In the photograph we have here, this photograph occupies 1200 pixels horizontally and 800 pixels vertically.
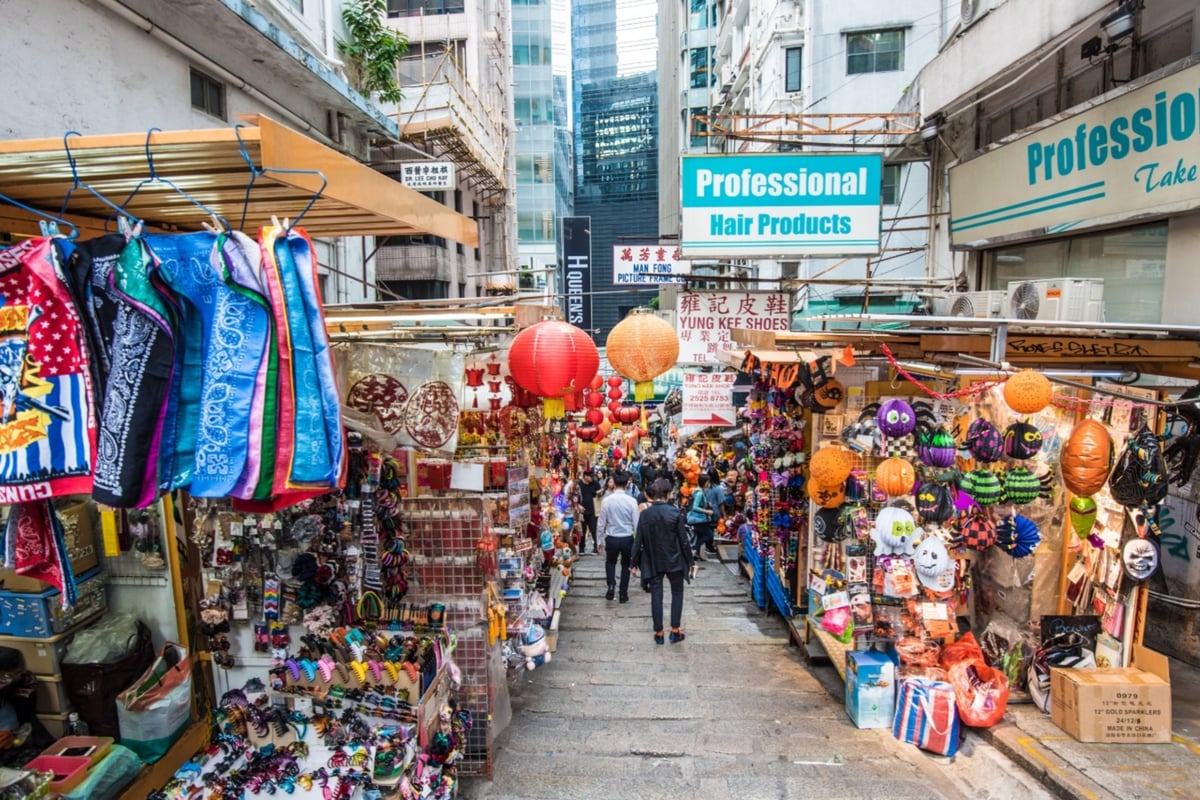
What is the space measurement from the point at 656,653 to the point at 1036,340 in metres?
5.23

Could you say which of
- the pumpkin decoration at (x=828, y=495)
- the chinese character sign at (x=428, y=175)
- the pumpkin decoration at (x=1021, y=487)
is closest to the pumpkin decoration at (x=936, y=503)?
the pumpkin decoration at (x=1021, y=487)

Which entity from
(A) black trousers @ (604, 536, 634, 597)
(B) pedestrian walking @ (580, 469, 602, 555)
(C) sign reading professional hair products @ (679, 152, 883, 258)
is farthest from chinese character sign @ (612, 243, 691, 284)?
(A) black trousers @ (604, 536, 634, 597)

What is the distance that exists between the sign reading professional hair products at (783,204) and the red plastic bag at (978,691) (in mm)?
4914

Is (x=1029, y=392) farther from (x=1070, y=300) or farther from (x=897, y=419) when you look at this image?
(x=1070, y=300)

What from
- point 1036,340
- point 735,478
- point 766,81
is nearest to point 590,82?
point 766,81

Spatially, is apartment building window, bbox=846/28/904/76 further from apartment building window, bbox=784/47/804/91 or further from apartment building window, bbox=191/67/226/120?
apartment building window, bbox=191/67/226/120

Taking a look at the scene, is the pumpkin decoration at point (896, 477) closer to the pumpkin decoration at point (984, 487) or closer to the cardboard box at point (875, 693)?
the pumpkin decoration at point (984, 487)

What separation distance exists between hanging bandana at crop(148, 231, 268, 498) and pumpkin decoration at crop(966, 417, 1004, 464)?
5099mm

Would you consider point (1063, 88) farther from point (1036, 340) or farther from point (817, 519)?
point (817, 519)

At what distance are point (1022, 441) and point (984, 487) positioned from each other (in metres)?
0.55

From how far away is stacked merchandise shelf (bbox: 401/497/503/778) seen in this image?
5684mm

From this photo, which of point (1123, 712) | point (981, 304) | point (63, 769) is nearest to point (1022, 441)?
point (1123, 712)

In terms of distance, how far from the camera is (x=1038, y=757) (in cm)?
541

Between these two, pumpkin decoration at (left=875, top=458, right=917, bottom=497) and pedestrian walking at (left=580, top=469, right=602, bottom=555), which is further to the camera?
pedestrian walking at (left=580, top=469, right=602, bottom=555)
